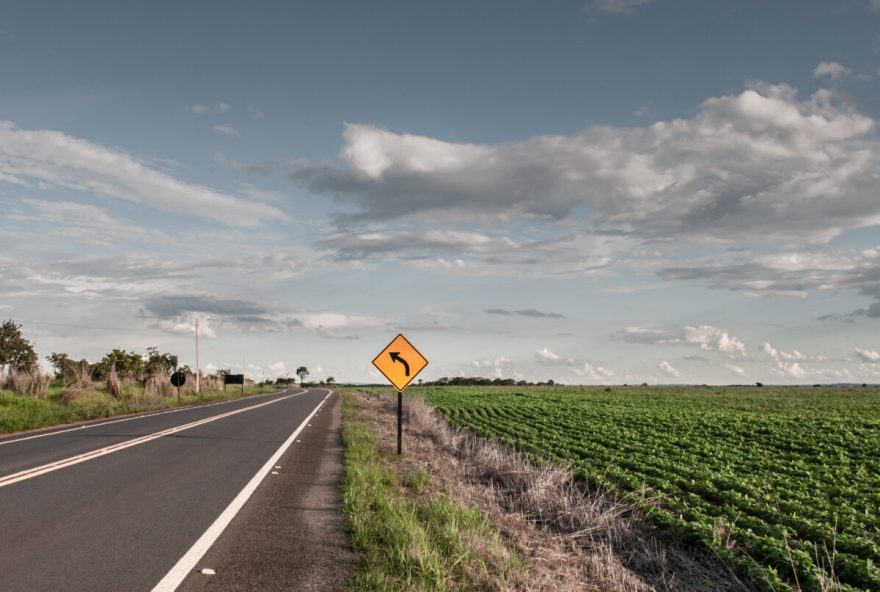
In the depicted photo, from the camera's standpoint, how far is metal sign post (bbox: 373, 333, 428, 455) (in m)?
15.0

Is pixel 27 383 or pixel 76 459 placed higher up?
pixel 27 383

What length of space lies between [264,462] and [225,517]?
4951 mm

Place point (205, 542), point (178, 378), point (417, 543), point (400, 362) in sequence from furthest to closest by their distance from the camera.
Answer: point (178, 378), point (400, 362), point (205, 542), point (417, 543)

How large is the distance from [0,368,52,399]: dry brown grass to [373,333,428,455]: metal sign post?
19.3 metres

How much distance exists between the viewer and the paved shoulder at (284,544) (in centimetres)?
548

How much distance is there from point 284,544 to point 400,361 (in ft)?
28.2

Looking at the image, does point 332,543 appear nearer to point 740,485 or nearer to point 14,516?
point 14,516

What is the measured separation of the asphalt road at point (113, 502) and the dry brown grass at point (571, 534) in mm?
3347

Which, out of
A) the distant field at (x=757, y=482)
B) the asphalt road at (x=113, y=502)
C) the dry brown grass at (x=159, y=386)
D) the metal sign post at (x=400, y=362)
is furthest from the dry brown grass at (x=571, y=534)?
the dry brown grass at (x=159, y=386)

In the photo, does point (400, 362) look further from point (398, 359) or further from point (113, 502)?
point (113, 502)

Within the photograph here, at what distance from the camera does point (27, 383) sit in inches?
1088

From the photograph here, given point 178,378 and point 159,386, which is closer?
point 178,378

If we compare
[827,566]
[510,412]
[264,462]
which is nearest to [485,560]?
[827,566]

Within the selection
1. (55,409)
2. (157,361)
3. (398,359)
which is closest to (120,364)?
(157,361)
